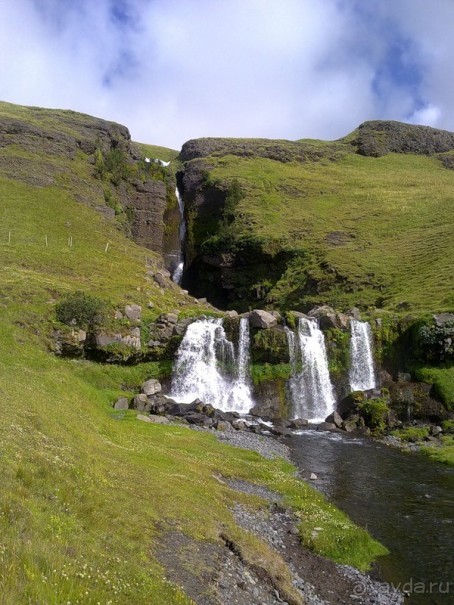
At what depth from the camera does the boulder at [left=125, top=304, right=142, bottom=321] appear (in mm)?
52438

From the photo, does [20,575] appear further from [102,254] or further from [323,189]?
[323,189]

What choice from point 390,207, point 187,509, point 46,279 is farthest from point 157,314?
point 390,207

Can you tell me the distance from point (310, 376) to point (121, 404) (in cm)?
2090

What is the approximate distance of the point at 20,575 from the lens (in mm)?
7613

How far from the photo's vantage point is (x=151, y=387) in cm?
4719

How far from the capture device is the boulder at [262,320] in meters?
52.7

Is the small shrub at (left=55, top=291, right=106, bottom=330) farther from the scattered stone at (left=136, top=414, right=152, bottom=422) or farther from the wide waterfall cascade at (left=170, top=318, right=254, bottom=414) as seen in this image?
the scattered stone at (left=136, top=414, right=152, bottom=422)

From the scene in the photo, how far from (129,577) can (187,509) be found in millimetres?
6723

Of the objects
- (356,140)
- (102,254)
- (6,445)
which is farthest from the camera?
(356,140)

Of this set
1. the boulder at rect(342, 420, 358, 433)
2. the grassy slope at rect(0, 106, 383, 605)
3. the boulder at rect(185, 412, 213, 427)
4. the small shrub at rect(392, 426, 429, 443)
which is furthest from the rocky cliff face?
the small shrub at rect(392, 426, 429, 443)

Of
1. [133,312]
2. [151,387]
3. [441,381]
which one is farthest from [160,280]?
[441,381]

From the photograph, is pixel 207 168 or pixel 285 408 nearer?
pixel 285 408

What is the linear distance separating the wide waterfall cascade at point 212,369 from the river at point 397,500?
39.7 ft

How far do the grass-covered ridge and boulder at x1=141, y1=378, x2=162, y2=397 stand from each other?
35195mm
